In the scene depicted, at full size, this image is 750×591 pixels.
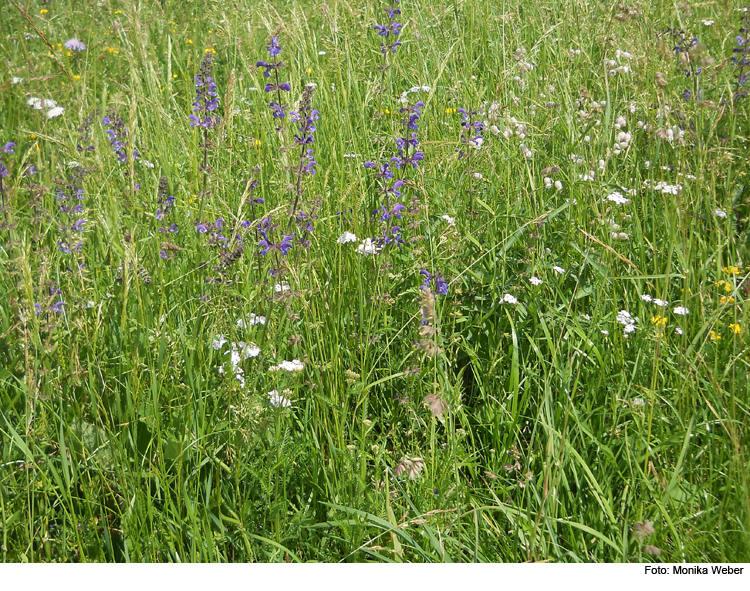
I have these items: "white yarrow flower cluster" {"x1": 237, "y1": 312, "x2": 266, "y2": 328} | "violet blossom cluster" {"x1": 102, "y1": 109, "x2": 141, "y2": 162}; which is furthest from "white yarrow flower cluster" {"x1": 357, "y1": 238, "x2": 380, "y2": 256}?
"violet blossom cluster" {"x1": 102, "y1": 109, "x2": 141, "y2": 162}

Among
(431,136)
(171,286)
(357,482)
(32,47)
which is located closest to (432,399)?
(357,482)

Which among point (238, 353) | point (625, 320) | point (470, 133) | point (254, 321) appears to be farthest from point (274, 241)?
point (625, 320)

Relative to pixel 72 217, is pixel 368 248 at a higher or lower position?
lower

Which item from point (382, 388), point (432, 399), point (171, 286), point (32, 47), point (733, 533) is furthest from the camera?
point (32, 47)

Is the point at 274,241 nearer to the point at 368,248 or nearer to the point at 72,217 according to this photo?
the point at 368,248

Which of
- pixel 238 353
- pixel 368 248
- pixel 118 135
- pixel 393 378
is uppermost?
pixel 118 135

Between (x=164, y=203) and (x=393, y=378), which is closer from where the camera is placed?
(x=393, y=378)

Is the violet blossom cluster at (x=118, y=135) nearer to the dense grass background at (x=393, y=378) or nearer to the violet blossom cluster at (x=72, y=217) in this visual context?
the dense grass background at (x=393, y=378)

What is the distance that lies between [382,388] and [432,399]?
740 mm

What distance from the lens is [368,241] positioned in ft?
6.31

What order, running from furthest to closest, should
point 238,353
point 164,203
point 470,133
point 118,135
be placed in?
point 118,135 → point 470,133 → point 164,203 → point 238,353

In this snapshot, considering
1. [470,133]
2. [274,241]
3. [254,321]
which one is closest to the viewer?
→ [254,321]

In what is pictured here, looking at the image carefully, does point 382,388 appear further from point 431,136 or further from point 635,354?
point 431,136

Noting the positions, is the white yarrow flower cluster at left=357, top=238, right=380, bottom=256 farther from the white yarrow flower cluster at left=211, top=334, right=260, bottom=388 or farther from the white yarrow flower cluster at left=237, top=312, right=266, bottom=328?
the white yarrow flower cluster at left=211, top=334, right=260, bottom=388
